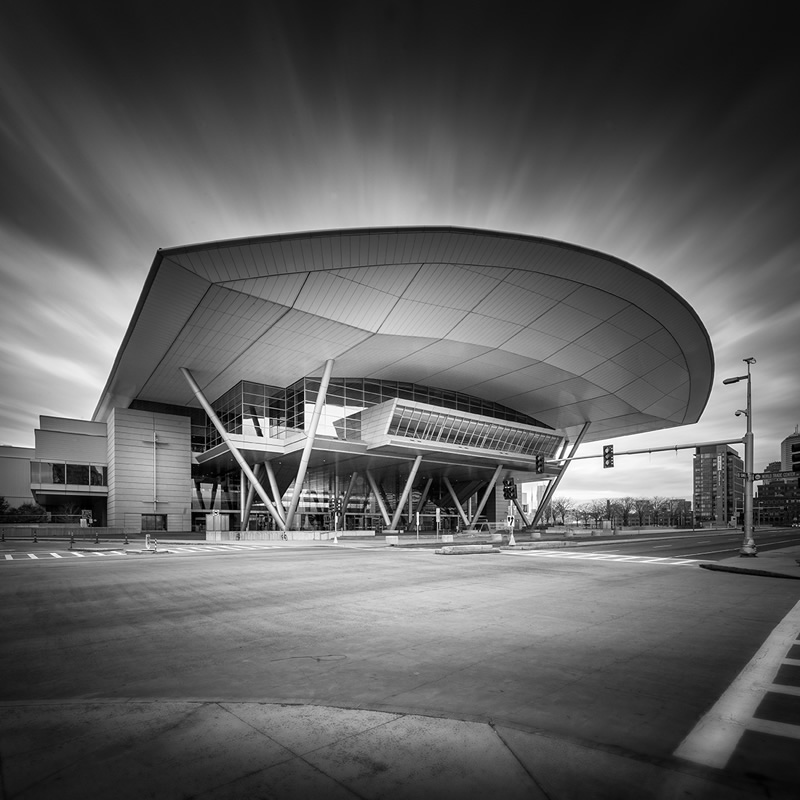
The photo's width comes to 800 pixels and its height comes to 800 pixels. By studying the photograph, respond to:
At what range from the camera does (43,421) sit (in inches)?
2402

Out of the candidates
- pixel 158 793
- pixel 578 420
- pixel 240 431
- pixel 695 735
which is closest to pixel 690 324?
pixel 578 420

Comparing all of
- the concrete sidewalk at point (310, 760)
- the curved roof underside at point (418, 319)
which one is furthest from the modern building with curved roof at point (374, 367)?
the concrete sidewalk at point (310, 760)

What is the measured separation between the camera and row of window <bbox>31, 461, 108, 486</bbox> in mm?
59000

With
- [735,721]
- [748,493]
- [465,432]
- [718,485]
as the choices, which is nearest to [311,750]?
[735,721]

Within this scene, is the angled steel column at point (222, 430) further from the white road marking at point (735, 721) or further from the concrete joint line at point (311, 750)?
the white road marking at point (735, 721)

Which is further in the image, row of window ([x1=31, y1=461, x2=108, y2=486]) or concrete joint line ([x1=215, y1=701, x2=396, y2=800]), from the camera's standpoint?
row of window ([x1=31, y1=461, x2=108, y2=486])

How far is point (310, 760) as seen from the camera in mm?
3367

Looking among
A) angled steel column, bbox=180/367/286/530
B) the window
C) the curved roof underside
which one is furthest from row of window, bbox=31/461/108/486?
angled steel column, bbox=180/367/286/530

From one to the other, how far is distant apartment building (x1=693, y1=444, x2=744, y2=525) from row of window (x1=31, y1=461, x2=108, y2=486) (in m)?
119

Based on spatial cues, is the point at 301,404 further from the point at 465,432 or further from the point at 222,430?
the point at 465,432

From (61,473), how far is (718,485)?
6695 inches

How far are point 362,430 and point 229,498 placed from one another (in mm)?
26405

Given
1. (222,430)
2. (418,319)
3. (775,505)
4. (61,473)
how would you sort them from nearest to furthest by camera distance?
1. (418,319)
2. (222,430)
3. (61,473)
4. (775,505)

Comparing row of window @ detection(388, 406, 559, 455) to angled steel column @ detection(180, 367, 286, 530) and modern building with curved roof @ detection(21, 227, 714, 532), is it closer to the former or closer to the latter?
modern building with curved roof @ detection(21, 227, 714, 532)
